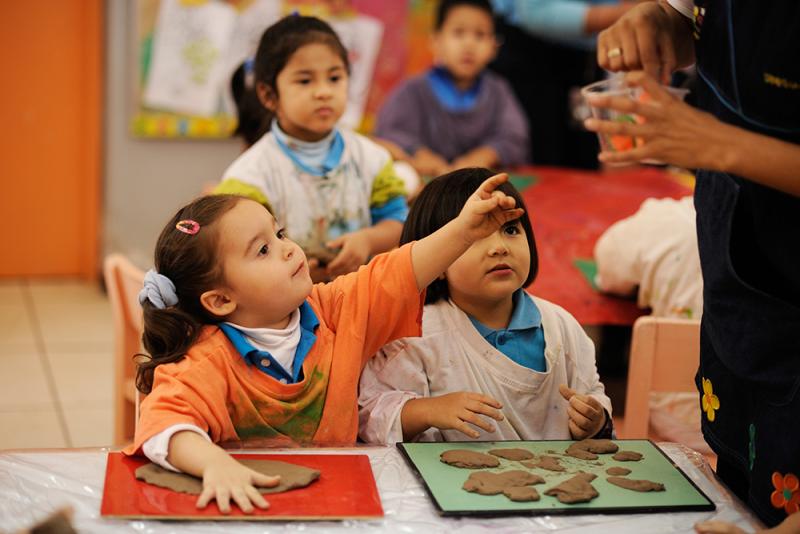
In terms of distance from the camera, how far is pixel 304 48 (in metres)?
2.38

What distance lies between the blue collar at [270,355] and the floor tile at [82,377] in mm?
2055

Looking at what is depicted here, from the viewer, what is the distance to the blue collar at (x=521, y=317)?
1804 mm

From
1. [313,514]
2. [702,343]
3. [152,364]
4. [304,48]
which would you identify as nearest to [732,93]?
[702,343]

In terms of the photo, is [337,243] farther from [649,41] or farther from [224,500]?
[224,500]

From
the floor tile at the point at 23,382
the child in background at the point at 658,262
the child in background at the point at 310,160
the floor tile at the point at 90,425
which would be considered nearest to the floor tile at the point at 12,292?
the floor tile at the point at 23,382

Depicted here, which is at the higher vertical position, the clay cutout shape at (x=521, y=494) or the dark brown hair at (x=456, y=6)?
the dark brown hair at (x=456, y=6)

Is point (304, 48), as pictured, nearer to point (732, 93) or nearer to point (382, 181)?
point (382, 181)

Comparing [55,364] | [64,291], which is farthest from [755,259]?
[64,291]

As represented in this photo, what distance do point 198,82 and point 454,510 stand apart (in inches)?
145

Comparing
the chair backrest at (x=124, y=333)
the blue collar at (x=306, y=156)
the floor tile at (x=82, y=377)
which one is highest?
the blue collar at (x=306, y=156)

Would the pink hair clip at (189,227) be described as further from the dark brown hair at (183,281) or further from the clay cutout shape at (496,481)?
the clay cutout shape at (496,481)

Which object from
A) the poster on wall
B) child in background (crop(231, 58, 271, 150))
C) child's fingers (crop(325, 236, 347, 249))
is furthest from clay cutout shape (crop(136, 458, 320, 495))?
the poster on wall

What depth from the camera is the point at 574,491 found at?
135cm

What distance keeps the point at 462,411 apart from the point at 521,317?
0.26m
